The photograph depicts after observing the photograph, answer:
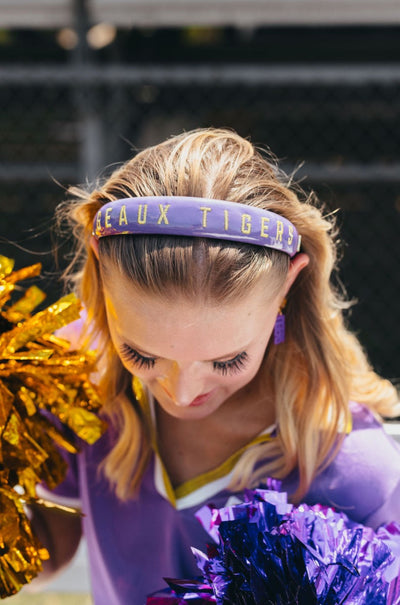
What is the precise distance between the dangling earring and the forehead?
0.09 m

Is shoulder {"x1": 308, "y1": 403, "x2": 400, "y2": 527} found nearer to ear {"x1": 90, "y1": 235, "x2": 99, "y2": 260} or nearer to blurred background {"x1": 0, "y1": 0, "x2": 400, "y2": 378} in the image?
ear {"x1": 90, "y1": 235, "x2": 99, "y2": 260}

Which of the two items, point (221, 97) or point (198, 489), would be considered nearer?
point (198, 489)

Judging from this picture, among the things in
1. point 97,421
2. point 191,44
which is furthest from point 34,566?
point 191,44

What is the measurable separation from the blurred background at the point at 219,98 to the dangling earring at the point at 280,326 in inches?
43.6

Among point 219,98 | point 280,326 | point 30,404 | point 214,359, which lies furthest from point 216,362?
point 219,98

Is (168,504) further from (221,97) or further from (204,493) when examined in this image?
(221,97)

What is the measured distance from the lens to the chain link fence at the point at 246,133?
265 centimetres

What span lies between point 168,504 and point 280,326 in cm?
33

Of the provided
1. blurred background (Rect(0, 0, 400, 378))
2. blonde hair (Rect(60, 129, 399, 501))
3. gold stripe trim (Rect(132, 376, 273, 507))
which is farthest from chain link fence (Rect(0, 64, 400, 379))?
gold stripe trim (Rect(132, 376, 273, 507))

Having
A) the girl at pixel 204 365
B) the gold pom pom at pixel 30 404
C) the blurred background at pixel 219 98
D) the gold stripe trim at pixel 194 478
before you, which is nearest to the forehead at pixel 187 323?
the girl at pixel 204 365

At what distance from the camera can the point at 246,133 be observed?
180 inches

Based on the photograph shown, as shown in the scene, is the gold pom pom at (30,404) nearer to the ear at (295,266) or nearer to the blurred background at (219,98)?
the ear at (295,266)

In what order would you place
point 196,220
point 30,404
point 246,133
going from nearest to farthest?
point 196,220, point 30,404, point 246,133

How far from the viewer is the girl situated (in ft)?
2.79
